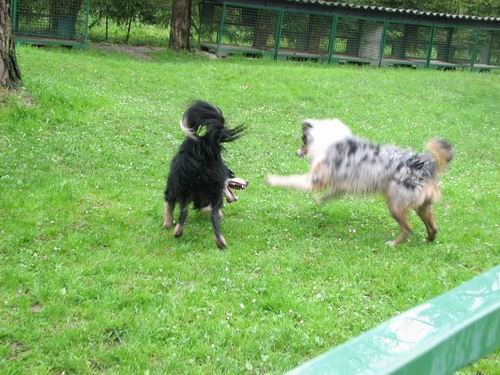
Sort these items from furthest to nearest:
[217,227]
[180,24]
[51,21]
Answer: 1. [180,24]
2. [51,21]
3. [217,227]

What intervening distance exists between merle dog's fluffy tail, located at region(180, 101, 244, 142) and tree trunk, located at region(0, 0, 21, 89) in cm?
505

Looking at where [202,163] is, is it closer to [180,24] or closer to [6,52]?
[6,52]

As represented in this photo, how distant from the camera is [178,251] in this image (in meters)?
5.92

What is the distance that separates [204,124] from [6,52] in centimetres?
524

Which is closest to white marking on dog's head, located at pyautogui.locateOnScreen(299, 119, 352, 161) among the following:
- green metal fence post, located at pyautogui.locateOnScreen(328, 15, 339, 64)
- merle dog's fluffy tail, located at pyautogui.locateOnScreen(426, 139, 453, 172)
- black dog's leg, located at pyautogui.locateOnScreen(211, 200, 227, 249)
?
merle dog's fluffy tail, located at pyautogui.locateOnScreen(426, 139, 453, 172)

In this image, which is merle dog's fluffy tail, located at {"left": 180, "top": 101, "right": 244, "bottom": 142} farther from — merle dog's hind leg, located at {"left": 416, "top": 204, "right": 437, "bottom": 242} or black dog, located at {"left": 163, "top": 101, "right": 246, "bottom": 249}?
merle dog's hind leg, located at {"left": 416, "top": 204, "right": 437, "bottom": 242}

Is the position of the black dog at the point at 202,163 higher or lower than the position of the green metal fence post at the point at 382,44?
lower

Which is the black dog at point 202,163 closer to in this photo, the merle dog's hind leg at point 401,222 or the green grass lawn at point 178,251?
the green grass lawn at point 178,251

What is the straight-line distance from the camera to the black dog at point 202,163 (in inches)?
234

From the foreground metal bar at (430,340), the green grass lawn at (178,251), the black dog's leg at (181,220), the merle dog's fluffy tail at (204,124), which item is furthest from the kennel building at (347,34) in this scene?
the foreground metal bar at (430,340)

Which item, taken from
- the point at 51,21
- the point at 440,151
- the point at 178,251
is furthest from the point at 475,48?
the point at 178,251

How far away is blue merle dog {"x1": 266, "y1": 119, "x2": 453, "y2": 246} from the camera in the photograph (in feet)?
→ 21.4

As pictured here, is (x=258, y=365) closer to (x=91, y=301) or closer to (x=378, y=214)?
(x=91, y=301)

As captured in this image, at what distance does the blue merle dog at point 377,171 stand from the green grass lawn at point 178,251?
47 cm
